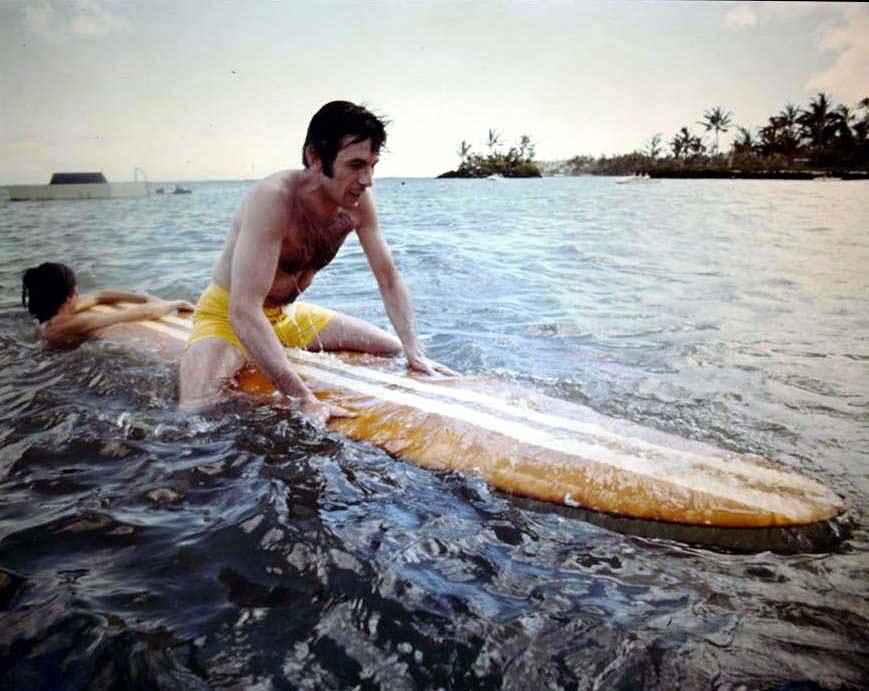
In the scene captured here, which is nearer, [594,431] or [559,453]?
[559,453]

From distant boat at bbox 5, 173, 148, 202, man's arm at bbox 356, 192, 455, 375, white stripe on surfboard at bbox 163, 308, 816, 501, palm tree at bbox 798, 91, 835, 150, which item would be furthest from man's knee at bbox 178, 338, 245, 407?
palm tree at bbox 798, 91, 835, 150

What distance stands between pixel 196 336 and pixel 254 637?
2.01 meters

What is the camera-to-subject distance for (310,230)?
2.75 meters

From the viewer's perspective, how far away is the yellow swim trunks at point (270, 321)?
288cm

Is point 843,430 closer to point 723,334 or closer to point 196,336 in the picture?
point 723,334

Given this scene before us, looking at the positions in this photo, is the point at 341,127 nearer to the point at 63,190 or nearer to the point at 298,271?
the point at 298,271

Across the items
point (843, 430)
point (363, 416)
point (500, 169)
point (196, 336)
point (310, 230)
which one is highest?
point (500, 169)

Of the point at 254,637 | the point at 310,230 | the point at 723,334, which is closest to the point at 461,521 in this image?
the point at 254,637

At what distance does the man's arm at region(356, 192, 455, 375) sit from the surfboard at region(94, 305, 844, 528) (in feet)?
0.60

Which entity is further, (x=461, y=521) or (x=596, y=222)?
(x=596, y=222)

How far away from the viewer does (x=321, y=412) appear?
7.82ft

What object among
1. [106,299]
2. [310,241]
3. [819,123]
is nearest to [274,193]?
[310,241]

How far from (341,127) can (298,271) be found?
0.87 metres

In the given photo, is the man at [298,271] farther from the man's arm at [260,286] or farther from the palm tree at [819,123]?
the palm tree at [819,123]
